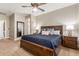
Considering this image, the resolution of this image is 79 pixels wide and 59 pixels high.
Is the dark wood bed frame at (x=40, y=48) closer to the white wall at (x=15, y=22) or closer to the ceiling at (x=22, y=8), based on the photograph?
the white wall at (x=15, y=22)

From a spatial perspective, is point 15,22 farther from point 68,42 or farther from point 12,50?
point 68,42

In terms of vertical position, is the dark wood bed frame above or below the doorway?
below

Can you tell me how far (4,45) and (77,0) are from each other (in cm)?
190

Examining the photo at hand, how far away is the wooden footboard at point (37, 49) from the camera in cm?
192

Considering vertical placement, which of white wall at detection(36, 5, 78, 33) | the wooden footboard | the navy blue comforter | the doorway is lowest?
the wooden footboard

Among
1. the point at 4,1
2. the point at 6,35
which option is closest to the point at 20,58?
the point at 6,35

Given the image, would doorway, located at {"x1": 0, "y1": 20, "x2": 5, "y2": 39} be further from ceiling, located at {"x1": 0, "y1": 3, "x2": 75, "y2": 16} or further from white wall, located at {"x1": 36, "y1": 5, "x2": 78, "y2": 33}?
white wall, located at {"x1": 36, "y1": 5, "x2": 78, "y2": 33}

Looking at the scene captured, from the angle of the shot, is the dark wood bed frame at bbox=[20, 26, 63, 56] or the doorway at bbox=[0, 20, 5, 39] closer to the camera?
the doorway at bbox=[0, 20, 5, 39]

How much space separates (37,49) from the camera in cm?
223

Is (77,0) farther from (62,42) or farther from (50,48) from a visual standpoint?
(62,42)

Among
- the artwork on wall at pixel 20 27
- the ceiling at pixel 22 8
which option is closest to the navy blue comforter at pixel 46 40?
the artwork on wall at pixel 20 27

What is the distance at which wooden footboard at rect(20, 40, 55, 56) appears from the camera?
192 centimetres

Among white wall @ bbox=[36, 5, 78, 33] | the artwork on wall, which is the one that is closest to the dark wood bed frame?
white wall @ bbox=[36, 5, 78, 33]

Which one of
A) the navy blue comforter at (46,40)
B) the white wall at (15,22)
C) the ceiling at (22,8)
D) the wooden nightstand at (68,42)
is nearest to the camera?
the ceiling at (22,8)
